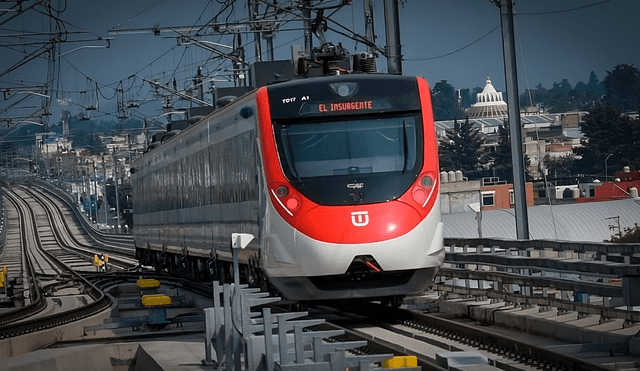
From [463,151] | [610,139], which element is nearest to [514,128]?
[610,139]

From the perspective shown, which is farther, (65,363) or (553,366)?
(65,363)

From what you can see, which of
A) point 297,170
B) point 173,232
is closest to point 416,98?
point 297,170

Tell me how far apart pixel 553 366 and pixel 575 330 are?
2.41 meters

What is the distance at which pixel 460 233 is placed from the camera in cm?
5431

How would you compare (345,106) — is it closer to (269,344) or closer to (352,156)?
Answer: (352,156)

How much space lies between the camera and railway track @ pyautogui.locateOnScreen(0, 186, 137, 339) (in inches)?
860

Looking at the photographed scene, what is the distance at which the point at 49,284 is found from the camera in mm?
35812

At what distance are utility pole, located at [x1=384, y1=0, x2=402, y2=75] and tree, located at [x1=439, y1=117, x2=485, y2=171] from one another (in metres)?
139

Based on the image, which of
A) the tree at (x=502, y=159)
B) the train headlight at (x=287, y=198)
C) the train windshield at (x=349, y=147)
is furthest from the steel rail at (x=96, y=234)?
the tree at (x=502, y=159)

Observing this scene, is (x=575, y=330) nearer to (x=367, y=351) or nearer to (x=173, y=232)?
(x=367, y=351)

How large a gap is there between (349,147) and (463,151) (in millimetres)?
152371

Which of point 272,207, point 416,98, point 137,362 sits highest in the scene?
point 416,98

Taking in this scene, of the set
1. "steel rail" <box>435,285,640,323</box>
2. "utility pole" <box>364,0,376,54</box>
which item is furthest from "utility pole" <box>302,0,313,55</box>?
"steel rail" <box>435,285,640,323</box>

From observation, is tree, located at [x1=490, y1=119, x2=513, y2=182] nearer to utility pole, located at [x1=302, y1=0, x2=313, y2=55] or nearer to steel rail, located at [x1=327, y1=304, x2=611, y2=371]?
utility pole, located at [x1=302, y1=0, x2=313, y2=55]
